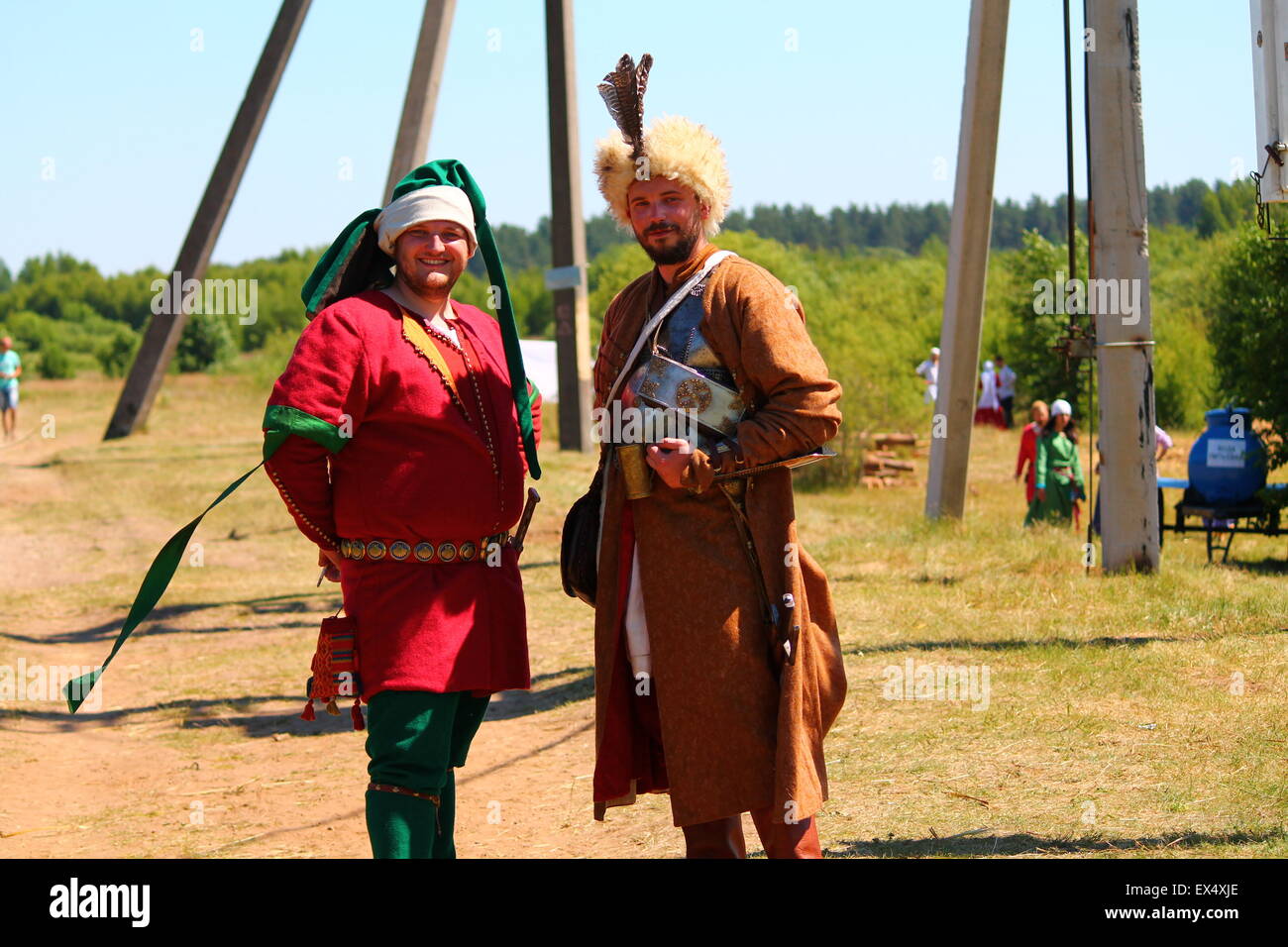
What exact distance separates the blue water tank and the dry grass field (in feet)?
2.29

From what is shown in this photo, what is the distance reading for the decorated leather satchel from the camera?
381 cm

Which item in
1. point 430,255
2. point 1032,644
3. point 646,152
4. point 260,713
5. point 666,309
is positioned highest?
point 646,152

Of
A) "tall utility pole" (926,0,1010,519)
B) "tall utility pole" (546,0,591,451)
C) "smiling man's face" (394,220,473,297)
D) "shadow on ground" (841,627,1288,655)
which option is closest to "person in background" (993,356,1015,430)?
"tall utility pole" (546,0,591,451)

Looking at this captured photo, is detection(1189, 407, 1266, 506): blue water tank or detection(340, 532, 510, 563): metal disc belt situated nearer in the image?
detection(340, 532, 510, 563): metal disc belt

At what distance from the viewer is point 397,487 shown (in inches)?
152

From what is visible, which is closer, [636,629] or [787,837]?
[787,837]

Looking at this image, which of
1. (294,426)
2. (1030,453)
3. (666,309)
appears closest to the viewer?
(294,426)

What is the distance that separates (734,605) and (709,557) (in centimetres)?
14

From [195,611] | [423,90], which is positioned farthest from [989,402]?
[195,611]

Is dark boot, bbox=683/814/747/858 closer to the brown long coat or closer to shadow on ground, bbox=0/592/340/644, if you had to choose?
the brown long coat

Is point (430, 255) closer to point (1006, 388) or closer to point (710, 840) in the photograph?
point (710, 840)

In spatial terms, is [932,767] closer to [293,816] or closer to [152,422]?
[293,816]

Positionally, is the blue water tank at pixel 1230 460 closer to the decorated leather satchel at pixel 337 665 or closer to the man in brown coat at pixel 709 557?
the man in brown coat at pixel 709 557

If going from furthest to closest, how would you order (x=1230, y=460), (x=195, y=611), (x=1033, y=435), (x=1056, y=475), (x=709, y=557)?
1. (x=1033, y=435)
2. (x=1056, y=475)
3. (x=1230, y=460)
4. (x=195, y=611)
5. (x=709, y=557)
